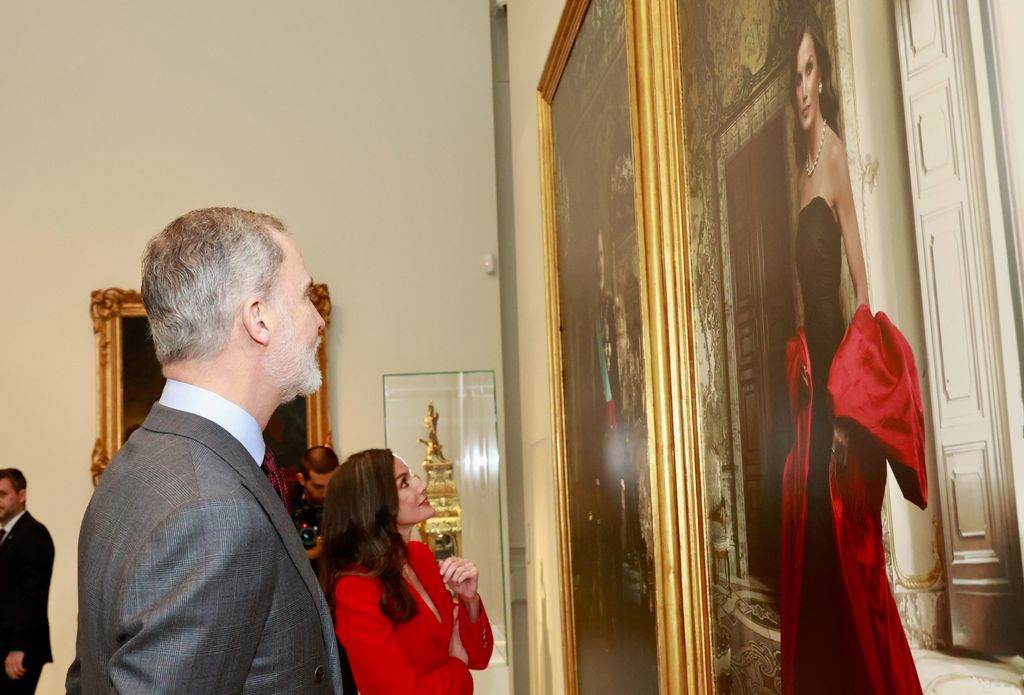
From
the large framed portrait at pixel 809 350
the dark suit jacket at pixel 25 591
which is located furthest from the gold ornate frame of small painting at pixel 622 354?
the dark suit jacket at pixel 25 591

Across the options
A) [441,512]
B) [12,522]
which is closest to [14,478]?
[12,522]

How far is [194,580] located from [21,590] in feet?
22.7

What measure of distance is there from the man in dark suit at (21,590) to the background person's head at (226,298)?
656 cm

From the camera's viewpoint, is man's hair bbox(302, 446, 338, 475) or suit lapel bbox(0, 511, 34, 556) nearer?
suit lapel bbox(0, 511, 34, 556)

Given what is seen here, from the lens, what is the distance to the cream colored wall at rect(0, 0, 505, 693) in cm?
977

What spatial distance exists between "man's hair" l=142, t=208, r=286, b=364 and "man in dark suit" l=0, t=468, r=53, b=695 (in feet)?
21.5

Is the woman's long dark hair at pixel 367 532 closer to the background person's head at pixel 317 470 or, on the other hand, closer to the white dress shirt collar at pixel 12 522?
the background person's head at pixel 317 470

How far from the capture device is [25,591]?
784 cm

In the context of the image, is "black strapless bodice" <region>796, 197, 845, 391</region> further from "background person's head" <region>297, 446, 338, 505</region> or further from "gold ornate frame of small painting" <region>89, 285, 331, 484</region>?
"gold ornate frame of small painting" <region>89, 285, 331, 484</region>

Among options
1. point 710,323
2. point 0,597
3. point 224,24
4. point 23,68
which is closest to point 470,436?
point 0,597

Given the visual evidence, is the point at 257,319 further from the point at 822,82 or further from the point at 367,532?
the point at 367,532

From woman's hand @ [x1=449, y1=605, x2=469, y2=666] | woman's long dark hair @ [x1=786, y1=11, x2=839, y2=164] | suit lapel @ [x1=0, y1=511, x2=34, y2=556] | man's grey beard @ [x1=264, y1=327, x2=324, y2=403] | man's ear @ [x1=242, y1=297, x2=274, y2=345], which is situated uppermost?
woman's long dark hair @ [x1=786, y1=11, x2=839, y2=164]

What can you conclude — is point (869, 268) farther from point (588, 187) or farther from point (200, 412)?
point (588, 187)

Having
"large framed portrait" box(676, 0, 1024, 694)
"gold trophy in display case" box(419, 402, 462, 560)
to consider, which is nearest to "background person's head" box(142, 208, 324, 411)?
"large framed portrait" box(676, 0, 1024, 694)
